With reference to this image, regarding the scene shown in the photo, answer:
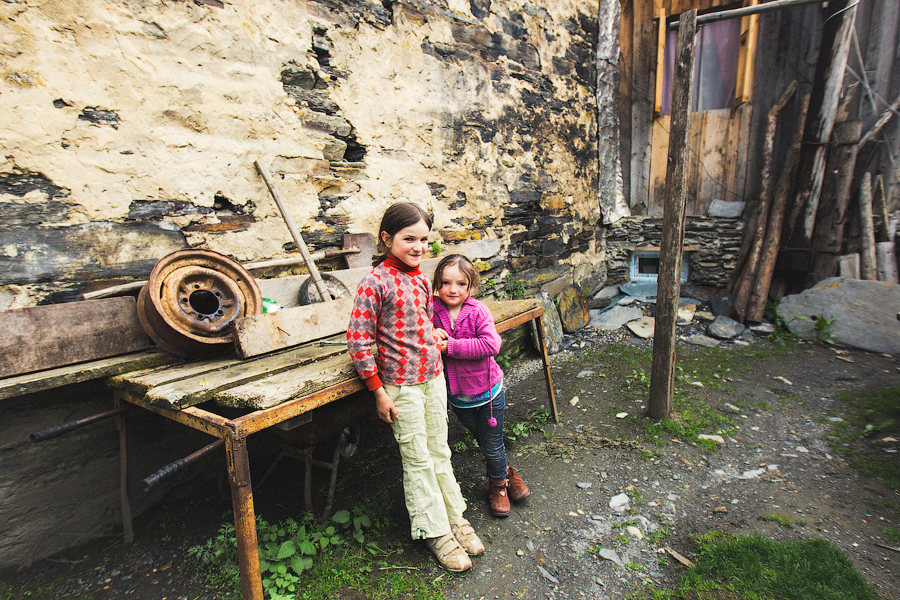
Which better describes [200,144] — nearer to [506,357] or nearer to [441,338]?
[441,338]

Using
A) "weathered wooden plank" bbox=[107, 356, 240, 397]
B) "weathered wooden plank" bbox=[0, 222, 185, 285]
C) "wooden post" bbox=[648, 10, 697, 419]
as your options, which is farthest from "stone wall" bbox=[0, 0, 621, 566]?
"wooden post" bbox=[648, 10, 697, 419]

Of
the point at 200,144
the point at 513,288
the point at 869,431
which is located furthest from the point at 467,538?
the point at 513,288

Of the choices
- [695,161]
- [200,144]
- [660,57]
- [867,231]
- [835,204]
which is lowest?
[867,231]

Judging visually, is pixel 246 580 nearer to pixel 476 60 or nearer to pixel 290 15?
pixel 290 15

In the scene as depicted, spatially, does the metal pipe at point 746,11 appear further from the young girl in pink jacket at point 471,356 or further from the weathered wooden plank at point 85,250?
the weathered wooden plank at point 85,250

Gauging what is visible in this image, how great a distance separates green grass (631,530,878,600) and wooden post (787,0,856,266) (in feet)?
14.2

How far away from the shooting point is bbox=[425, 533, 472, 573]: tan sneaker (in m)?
2.12

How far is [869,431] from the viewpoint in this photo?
305 centimetres

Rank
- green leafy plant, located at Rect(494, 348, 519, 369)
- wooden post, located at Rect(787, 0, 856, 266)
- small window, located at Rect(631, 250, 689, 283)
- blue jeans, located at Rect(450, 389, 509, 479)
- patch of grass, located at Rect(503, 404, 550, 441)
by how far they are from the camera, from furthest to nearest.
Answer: small window, located at Rect(631, 250, 689, 283) < wooden post, located at Rect(787, 0, 856, 266) < green leafy plant, located at Rect(494, 348, 519, 369) < patch of grass, located at Rect(503, 404, 550, 441) < blue jeans, located at Rect(450, 389, 509, 479)

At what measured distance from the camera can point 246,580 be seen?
169 cm

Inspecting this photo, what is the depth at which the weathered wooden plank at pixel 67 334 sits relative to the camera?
2010 mm

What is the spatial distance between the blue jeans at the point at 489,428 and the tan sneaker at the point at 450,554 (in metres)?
0.48

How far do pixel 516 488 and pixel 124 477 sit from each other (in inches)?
84.8

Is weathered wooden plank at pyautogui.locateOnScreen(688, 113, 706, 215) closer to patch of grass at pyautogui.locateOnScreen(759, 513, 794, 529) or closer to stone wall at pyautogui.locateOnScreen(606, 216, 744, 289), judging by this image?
stone wall at pyautogui.locateOnScreen(606, 216, 744, 289)
